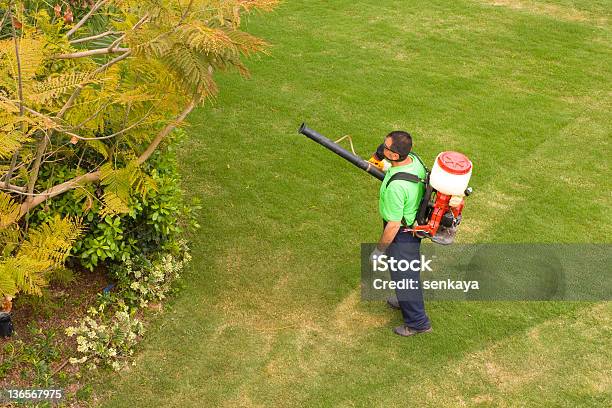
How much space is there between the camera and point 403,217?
5758 millimetres

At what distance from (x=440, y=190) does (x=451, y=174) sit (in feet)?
0.60

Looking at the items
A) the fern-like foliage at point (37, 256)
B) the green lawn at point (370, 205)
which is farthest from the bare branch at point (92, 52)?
the green lawn at point (370, 205)

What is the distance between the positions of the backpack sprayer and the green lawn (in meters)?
0.97

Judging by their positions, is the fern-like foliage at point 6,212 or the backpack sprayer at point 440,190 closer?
the fern-like foliage at point 6,212

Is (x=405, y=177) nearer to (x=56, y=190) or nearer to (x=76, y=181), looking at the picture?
(x=76, y=181)

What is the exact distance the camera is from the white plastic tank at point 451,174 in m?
5.37

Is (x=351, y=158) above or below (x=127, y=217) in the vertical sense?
above

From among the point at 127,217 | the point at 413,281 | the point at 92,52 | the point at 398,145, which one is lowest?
the point at 413,281

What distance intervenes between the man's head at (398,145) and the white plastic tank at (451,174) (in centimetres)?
26

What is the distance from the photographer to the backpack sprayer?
5398mm

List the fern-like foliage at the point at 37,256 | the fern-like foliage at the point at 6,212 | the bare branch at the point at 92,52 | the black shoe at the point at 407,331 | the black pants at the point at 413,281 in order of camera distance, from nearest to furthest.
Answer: the bare branch at the point at 92,52
the fern-like foliage at the point at 37,256
the fern-like foliage at the point at 6,212
the black pants at the point at 413,281
the black shoe at the point at 407,331

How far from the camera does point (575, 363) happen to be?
19.1 ft

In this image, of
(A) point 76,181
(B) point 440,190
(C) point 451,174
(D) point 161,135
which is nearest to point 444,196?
(B) point 440,190

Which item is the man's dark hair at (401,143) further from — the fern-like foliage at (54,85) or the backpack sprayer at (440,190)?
the fern-like foliage at (54,85)
